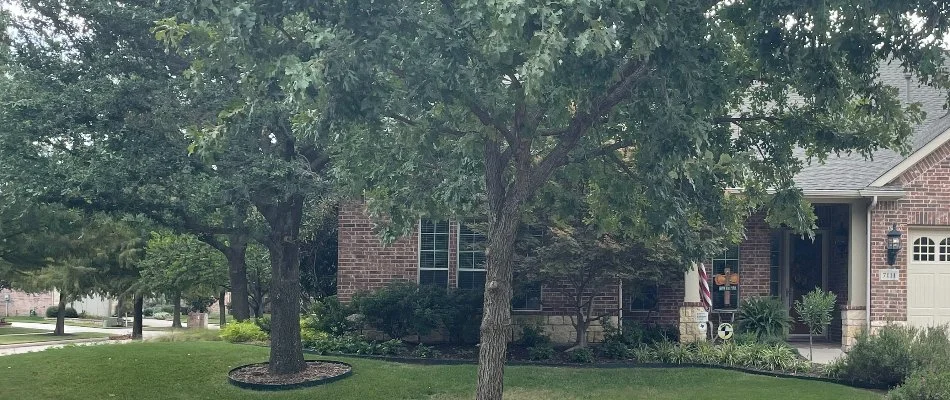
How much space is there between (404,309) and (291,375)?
3.07 metres

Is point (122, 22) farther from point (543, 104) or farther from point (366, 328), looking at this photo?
point (366, 328)

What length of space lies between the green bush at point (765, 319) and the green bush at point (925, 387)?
15.9 ft

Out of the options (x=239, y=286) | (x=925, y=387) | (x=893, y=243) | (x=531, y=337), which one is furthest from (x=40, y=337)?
(x=925, y=387)

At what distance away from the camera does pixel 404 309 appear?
15633mm

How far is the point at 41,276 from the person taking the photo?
25484 millimetres

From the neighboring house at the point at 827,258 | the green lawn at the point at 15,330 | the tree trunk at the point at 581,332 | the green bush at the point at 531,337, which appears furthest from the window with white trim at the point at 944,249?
the green lawn at the point at 15,330

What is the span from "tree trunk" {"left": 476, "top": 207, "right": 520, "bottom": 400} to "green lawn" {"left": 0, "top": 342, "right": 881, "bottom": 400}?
2340mm

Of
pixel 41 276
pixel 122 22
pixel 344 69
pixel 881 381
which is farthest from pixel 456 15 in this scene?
pixel 41 276

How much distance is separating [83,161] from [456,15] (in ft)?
18.4

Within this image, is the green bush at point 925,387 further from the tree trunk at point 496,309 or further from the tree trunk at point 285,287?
the tree trunk at point 285,287

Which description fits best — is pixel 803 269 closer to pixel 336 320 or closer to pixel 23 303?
pixel 336 320

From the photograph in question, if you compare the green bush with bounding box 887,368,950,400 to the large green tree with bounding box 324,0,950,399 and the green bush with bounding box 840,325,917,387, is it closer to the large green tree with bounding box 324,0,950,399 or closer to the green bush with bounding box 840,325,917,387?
the green bush with bounding box 840,325,917,387

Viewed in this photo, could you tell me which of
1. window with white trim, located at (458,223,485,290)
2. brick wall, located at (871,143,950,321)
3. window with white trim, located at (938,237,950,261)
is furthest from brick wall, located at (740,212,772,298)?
window with white trim, located at (458,223,485,290)

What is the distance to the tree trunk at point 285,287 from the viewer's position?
13070mm
